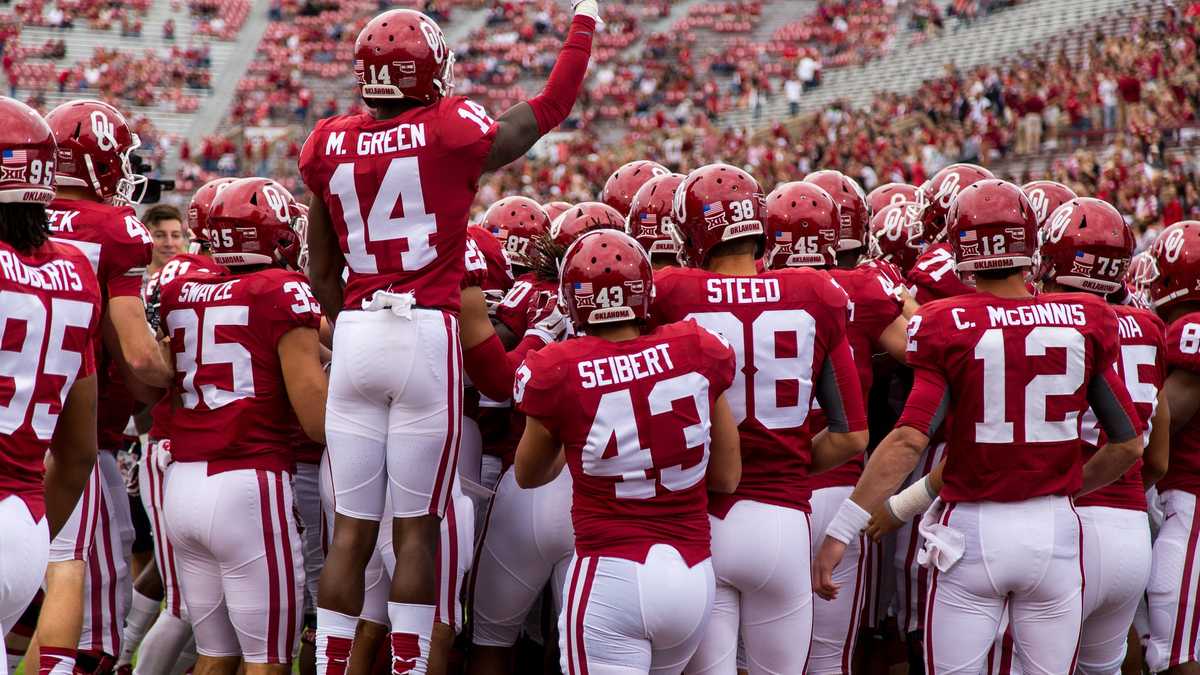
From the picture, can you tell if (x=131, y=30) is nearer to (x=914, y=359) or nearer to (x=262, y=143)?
(x=262, y=143)

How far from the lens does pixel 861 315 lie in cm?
570

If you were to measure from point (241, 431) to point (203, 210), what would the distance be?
3.32 feet

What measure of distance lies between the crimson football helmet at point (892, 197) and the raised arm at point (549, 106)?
8.91 feet

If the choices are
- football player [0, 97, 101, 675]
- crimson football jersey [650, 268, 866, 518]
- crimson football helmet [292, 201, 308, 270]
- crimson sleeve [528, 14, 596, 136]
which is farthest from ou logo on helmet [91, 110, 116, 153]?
crimson football jersey [650, 268, 866, 518]

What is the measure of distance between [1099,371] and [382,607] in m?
2.78

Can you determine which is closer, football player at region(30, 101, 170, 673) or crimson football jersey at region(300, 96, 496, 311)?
crimson football jersey at region(300, 96, 496, 311)

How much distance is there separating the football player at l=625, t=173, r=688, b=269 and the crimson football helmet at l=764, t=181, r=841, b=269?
0.40 m

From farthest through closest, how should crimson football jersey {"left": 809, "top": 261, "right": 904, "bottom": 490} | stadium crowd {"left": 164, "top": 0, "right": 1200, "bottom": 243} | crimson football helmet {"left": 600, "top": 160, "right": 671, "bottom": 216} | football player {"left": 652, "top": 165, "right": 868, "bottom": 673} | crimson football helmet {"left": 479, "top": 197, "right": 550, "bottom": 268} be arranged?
stadium crowd {"left": 164, "top": 0, "right": 1200, "bottom": 243}
crimson football helmet {"left": 600, "top": 160, "right": 671, "bottom": 216}
crimson football helmet {"left": 479, "top": 197, "right": 550, "bottom": 268}
crimson football jersey {"left": 809, "top": 261, "right": 904, "bottom": 490}
football player {"left": 652, "top": 165, "right": 868, "bottom": 673}

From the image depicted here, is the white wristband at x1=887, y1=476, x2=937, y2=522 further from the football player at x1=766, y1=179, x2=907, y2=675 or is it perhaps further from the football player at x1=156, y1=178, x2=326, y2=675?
Answer: the football player at x1=156, y1=178, x2=326, y2=675

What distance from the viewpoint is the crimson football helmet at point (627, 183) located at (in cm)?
672

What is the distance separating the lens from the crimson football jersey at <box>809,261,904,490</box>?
5.66 metres

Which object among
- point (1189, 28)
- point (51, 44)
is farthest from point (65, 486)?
point (51, 44)

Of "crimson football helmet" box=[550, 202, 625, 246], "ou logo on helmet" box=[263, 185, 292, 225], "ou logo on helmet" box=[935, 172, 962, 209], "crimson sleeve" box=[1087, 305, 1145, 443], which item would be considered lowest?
"crimson sleeve" box=[1087, 305, 1145, 443]

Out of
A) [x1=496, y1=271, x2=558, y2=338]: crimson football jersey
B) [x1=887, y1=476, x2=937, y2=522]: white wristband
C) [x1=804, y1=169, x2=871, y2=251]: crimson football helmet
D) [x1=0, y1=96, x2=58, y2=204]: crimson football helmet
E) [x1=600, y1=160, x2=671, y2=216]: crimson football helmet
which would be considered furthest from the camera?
[x1=600, y1=160, x2=671, y2=216]: crimson football helmet
